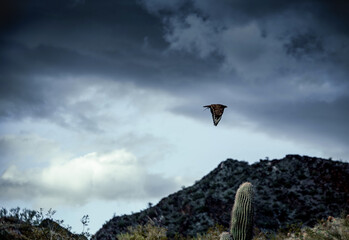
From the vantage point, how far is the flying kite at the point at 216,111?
5059mm

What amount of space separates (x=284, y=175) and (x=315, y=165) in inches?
70.8

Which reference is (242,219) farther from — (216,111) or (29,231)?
(29,231)

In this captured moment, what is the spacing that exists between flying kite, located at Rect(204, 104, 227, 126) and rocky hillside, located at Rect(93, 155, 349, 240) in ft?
30.9

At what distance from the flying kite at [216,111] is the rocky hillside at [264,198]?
30.9 feet

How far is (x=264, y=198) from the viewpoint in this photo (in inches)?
651

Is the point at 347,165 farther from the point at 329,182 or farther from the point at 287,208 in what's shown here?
the point at 287,208

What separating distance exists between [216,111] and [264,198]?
1224cm

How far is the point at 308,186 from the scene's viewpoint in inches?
680

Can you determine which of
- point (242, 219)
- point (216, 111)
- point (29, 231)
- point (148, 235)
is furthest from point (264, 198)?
point (216, 111)

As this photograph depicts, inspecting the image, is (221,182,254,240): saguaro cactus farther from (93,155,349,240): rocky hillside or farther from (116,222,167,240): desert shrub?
(93,155,349,240): rocky hillside

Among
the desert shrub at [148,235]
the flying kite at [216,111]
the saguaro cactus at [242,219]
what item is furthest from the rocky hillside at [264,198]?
the flying kite at [216,111]

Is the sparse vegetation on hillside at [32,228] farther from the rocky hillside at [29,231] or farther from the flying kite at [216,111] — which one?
the flying kite at [216,111]

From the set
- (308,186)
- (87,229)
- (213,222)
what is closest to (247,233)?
(87,229)

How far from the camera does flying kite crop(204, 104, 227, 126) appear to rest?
5.06 meters
